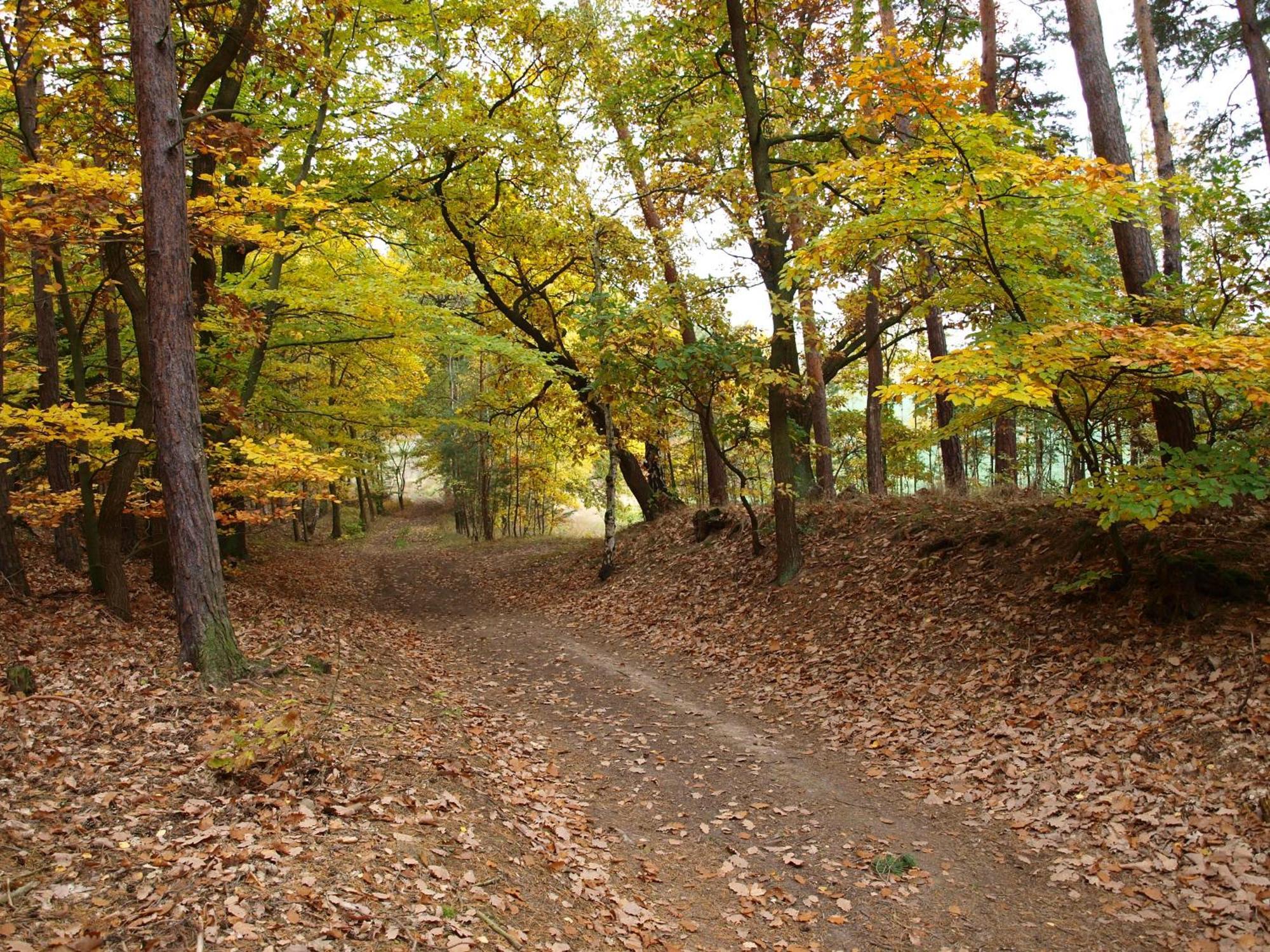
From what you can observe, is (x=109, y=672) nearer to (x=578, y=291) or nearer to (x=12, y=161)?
(x=12, y=161)

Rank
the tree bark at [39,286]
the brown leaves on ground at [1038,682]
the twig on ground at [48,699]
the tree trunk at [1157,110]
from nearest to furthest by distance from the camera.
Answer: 1. the brown leaves on ground at [1038,682]
2. the twig on ground at [48,699]
3. the tree bark at [39,286]
4. the tree trunk at [1157,110]

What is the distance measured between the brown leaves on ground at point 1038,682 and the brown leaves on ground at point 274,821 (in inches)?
125

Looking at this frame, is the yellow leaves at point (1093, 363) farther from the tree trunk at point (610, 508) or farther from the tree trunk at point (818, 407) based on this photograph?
the tree trunk at point (610, 508)

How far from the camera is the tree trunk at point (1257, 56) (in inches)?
411

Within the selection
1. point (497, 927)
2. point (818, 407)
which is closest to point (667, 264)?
point (818, 407)

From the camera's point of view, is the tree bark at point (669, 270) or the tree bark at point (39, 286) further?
the tree bark at point (669, 270)

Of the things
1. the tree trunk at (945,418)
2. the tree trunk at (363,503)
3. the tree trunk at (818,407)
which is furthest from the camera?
the tree trunk at (363,503)

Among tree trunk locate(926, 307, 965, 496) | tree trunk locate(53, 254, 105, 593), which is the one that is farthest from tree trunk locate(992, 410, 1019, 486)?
tree trunk locate(53, 254, 105, 593)

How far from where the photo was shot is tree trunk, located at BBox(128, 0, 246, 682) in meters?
6.74

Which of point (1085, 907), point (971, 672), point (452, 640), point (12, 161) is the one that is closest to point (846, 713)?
point (971, 672)

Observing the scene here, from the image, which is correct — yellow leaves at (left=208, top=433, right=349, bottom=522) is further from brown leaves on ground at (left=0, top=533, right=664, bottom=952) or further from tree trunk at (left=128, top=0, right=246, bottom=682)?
brown leaves on ground at (left=0, top=533, right=664, bottom=952)

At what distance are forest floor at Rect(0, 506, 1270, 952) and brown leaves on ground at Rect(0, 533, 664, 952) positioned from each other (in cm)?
2

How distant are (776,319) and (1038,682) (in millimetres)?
6446

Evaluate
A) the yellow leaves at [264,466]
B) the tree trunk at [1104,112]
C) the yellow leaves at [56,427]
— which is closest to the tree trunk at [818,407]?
the tree trunk at [1104,112]
